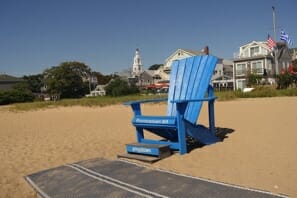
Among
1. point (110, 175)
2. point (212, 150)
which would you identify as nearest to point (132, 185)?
point (110, 175)

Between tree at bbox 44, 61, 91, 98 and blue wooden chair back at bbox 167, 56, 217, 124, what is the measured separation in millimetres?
44509

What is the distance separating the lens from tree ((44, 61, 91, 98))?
4769 centimetres

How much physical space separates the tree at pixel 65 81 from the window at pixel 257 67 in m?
28.3

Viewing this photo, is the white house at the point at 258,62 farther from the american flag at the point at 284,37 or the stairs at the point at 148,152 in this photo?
the stairs at the point at 148,152

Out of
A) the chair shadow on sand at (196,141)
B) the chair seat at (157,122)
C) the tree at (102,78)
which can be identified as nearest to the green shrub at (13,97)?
the chair shadow on sand at (196,141)

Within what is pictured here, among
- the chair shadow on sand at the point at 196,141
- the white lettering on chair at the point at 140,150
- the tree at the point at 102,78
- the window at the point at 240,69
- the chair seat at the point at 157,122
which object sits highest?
the tree at the point at 102,78

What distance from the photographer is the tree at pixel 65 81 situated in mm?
47688

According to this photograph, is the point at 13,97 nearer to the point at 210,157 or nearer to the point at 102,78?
the point at 210,157

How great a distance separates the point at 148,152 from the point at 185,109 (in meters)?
0.82

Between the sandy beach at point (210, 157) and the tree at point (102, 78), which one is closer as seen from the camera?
the sandy beach at point (210, 157)

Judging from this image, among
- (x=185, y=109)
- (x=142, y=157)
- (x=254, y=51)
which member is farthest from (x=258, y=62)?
(x=142, y=157)

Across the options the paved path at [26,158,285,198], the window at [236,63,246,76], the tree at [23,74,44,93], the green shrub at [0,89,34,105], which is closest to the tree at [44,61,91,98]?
the green shrub at [0,89,34,105]

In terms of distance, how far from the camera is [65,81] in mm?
47875

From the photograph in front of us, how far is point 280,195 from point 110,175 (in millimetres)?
1887
